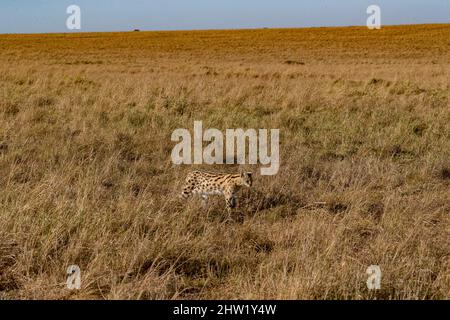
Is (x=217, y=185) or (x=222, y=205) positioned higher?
(x=217, y=185)

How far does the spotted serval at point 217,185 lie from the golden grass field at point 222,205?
0.17 metres

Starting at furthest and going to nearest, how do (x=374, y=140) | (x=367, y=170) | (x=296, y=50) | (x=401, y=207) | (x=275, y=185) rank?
1. (x=296, y=50)
2. (x=374, y=140)
3. (x=367, y=170)
4. (x=275, y=185)
5. (x=401, y=207)

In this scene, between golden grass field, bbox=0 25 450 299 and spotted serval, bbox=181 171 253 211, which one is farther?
spotted serval, bbox=181 171 253 211

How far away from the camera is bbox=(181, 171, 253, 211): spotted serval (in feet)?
17.0

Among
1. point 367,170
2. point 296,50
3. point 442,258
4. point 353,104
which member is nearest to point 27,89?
point 353,104

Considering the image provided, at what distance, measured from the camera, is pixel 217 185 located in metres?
5.36

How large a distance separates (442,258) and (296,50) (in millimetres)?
39318

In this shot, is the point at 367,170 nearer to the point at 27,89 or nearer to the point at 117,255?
the point at 117,255

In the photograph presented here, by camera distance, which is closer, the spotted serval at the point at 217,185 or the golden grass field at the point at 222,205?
the golden grass field at the point at 222,205

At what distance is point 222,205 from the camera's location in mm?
5277

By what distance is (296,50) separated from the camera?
137 feet

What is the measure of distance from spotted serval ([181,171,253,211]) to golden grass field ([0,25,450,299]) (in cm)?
17

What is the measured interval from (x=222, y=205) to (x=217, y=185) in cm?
21

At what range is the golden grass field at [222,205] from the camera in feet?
11.1
